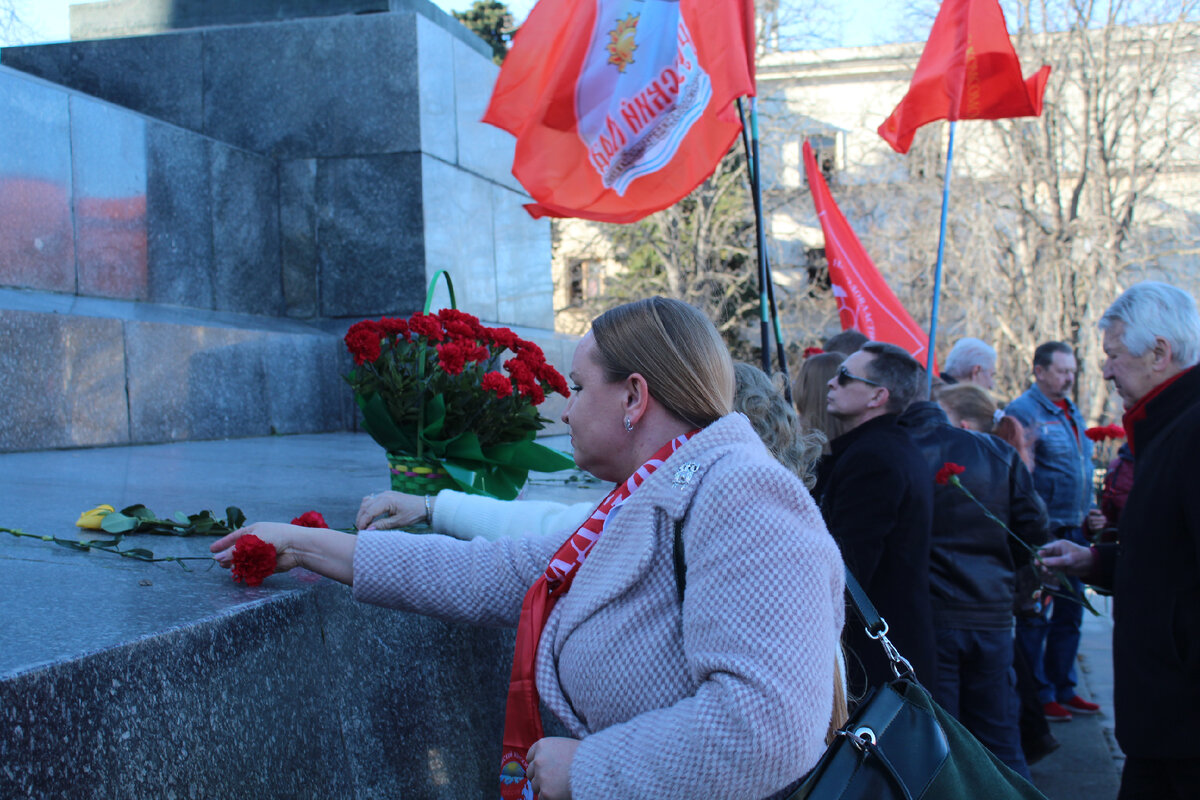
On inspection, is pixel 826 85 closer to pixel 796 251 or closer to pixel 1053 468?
pixel 796 251

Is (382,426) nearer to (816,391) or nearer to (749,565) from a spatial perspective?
(749,565)

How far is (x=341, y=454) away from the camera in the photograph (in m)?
5.32

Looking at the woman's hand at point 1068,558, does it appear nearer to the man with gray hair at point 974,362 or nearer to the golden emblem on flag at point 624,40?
the golden emblem on flag at point 624,40

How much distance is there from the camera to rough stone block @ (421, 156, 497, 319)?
6809 mm

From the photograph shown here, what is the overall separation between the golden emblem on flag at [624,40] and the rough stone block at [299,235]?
8.92 feet

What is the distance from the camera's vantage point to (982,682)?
162 inches

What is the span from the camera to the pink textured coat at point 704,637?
1.49m

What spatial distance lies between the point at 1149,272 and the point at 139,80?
19.3 m

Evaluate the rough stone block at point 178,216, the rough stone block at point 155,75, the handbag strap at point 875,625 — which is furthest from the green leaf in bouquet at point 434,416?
the rough stone block at point 155,75

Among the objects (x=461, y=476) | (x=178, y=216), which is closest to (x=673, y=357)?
(x=461, y=476)

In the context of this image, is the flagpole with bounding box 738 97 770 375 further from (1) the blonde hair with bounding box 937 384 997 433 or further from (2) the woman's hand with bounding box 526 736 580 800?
(2) the woman's hand with bounding box 526 736 580 800

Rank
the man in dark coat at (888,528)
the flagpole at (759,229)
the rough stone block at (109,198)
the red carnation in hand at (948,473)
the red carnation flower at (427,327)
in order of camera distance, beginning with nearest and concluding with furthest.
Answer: the red carnation flower at (427,327) → the man in dark coat at (888,528) → the red carnation in hand at (948,473) → the flagpole at (759,229) → the rough stone block at (109,198)

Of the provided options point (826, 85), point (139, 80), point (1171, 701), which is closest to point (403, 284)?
point (139, 80)

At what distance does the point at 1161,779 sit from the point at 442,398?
7.29 feet
